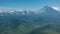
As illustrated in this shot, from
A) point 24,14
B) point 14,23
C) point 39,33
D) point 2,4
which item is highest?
point 2,4

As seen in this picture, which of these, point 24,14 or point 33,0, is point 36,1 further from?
point 24,14

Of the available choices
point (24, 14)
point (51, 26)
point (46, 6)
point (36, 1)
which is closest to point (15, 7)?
point (24, 14)

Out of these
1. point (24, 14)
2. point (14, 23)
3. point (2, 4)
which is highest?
point (2, 4)

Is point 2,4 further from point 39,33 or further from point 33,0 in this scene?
point 39,33

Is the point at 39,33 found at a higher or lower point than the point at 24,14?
lower

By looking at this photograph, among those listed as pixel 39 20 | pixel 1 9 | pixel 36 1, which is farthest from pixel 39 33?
pixel 1 9

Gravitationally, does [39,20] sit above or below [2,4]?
below
